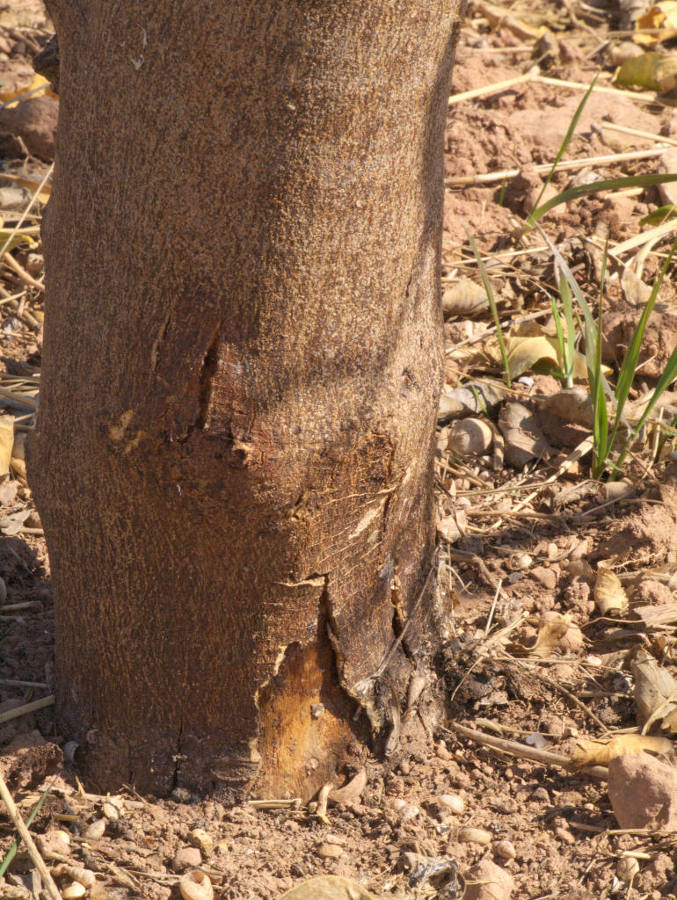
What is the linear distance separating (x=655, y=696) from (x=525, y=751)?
25 centimetres

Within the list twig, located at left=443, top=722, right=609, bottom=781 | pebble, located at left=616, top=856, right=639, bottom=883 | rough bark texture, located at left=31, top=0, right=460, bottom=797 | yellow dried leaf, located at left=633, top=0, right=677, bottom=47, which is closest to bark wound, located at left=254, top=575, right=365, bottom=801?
rough bark texture, located at left=31, top=0, right=460, bottom=797

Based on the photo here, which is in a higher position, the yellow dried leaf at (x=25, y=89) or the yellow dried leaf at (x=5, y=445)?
the yellow dried leaf at (x=25, y=89)

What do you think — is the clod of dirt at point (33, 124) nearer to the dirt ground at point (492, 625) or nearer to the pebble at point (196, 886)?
the dirt ground at point (492, 625)

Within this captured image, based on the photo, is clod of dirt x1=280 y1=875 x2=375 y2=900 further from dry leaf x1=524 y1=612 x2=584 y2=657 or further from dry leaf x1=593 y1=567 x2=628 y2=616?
dry leaf x1=593 y1=567 x2=628 y2=616

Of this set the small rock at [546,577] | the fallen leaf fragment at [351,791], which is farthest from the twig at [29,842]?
the small rock at [546,577]

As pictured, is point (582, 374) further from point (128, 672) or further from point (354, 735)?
point (128, 672)

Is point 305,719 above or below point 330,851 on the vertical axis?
above

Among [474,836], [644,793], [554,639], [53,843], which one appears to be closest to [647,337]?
[554,639]

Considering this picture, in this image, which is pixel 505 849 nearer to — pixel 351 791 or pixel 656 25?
pixel 351 791

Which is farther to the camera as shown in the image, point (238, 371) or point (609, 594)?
point (609, 594)

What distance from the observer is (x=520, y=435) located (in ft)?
7.87

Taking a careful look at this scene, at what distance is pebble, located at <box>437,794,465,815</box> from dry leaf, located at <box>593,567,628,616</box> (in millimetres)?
559

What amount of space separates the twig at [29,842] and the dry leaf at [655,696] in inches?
39.4

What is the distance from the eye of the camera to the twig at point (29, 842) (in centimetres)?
132
